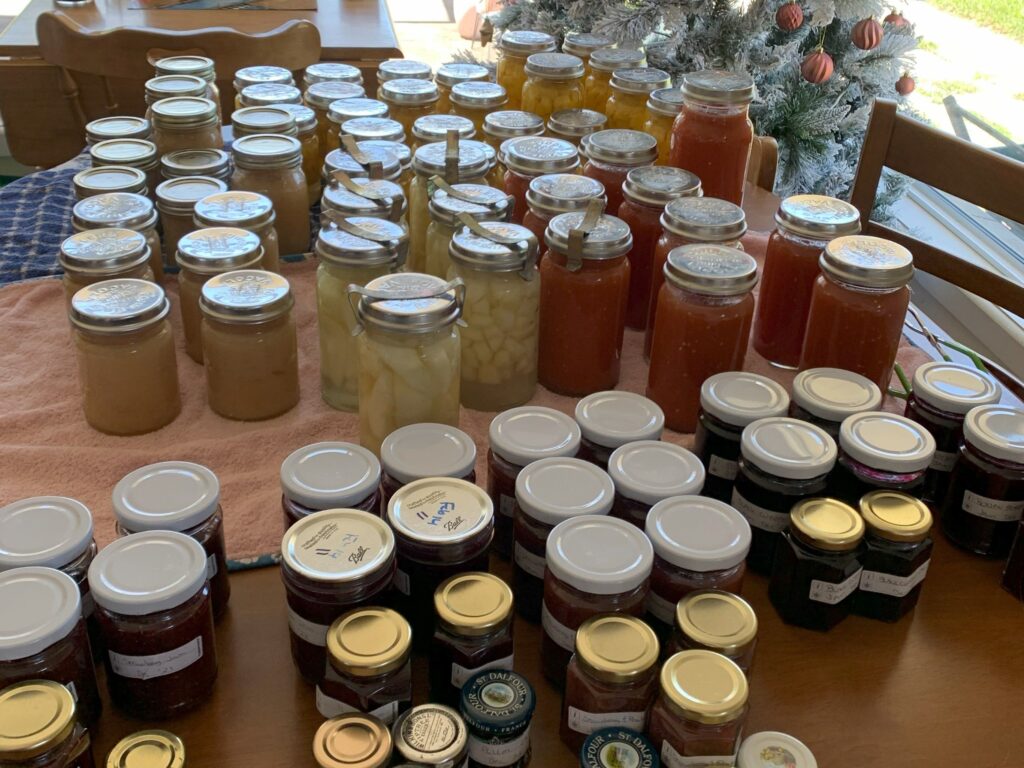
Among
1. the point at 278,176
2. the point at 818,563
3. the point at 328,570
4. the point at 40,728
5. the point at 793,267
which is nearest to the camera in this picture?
the point at 40,728

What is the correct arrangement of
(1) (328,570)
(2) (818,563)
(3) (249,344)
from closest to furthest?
1. (1) (328,570)
2. (2) (818,563)
3. (3) (249,344)

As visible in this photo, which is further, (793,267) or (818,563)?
(793,267)

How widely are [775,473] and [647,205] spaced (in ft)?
1.53

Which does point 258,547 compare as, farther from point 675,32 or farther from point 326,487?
point 675,32

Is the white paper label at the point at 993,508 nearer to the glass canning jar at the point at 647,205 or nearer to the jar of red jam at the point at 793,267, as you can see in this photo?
the jar of red jam at the point at 793,267

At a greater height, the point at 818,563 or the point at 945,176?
the point at 945,176

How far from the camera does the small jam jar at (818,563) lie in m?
0.80

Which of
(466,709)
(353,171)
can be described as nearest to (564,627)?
(466,709)

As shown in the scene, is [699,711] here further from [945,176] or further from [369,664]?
[945,176]

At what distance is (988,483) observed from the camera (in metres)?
0.89

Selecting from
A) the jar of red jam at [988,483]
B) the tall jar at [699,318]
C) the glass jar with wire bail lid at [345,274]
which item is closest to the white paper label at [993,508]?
the jar of red jam at [988,483]

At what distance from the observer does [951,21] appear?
2.70m

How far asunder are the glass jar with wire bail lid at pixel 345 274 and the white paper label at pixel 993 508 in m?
0.62

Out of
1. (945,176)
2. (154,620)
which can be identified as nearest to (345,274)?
(154,620)
